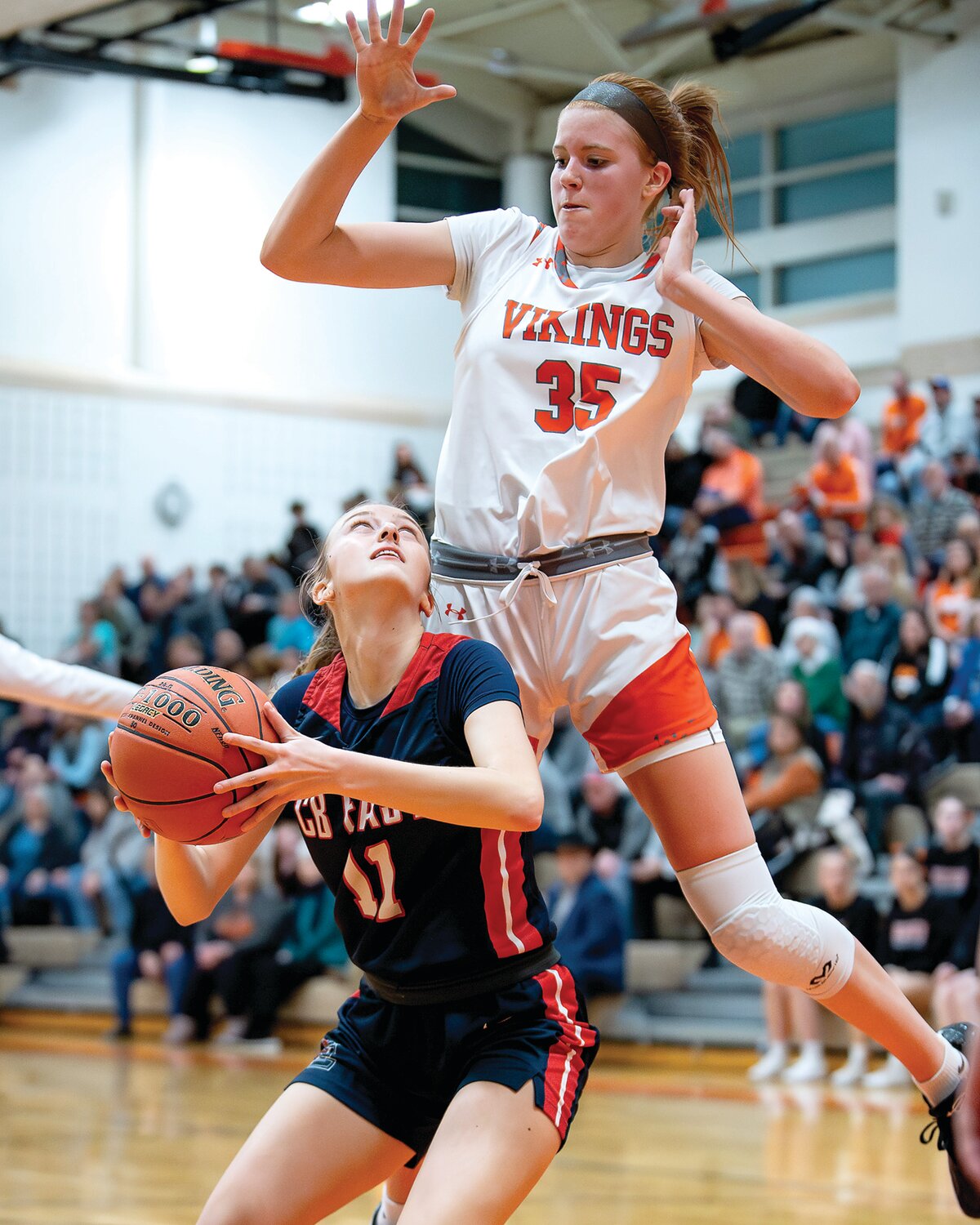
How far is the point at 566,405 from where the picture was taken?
3270 millimetres

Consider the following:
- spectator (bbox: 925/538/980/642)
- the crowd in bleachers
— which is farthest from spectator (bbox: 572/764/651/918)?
spectator (bbox: 925/538/980/642)

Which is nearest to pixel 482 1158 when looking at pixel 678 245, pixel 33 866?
pixel 678 245

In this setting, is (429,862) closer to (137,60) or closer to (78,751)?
(78,751)

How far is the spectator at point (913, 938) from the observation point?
829cm

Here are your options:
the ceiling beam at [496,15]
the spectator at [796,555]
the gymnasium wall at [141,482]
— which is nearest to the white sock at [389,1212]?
the spectator at [796,555]

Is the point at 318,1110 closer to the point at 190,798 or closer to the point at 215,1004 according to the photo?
the point at 190,798

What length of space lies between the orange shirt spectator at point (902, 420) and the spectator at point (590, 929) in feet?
18.1

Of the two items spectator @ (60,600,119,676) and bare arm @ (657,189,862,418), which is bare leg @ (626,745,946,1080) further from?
spectator @ (60,600,119,676)

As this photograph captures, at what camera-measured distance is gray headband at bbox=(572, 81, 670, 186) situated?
10.8ft

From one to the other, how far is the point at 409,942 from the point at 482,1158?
1.35 ft

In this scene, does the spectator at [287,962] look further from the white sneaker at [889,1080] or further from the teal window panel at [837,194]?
the teal window panel at [837,194]

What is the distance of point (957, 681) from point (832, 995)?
663 cm

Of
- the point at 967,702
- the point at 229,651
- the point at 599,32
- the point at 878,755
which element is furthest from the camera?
the point at 599,32

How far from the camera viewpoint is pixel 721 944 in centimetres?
335
